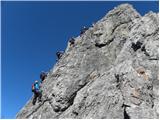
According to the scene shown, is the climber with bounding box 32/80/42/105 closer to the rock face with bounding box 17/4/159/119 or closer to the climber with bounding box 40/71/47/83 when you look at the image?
the rock face with bounding box 17/4/159/119

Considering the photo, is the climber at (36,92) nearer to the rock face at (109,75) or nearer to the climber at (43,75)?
the rock face at (109,75)

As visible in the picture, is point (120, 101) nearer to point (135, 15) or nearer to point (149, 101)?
point (149, 101)

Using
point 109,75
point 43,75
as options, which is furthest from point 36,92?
point 109,75

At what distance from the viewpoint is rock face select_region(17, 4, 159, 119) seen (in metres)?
30.7

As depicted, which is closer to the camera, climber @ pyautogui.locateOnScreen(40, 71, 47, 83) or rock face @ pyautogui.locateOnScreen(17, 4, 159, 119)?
rock face @ pyautogui.locateOnScreen(17, 4, 159, 119)

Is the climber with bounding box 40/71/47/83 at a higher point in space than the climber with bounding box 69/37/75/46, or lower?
lower

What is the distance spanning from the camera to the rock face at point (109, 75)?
1208 inches

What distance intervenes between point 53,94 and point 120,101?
1392 centimetres

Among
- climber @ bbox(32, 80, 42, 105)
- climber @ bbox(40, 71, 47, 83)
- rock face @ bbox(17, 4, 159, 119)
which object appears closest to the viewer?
rock face @ bbox(17, 4, 159, 119)

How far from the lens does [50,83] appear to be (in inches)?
1827

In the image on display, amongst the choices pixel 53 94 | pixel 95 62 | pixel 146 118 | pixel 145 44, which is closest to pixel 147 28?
pixel 145 44

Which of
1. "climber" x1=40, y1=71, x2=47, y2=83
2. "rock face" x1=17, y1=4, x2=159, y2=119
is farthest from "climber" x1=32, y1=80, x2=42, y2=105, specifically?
"climber" x1=40, y1=71, x2=47, y2=83

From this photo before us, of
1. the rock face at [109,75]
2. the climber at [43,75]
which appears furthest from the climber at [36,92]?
the climber at [43,75]

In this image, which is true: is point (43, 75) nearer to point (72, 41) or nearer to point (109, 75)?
point (72, 41)
